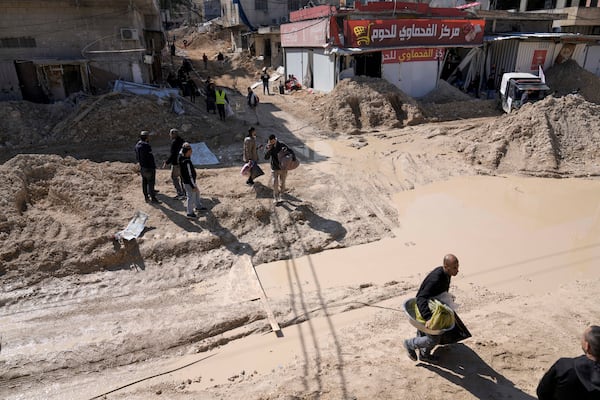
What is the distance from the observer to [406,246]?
8.32 meters

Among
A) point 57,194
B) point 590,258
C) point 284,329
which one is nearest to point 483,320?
point 284,329

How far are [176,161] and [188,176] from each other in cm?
131

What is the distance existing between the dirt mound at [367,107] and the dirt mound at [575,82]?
972 cm

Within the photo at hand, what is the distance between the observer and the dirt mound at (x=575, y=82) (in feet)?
71.5

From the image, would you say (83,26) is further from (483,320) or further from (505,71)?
(505,71)

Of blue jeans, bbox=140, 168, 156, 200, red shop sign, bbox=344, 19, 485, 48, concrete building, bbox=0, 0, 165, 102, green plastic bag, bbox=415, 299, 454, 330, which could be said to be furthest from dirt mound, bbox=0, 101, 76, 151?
green plastic bag, bbox=415, 299, 454, 330

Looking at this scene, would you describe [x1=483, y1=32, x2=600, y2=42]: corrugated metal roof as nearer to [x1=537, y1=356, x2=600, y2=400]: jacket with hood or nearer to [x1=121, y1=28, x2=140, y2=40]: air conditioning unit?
[x1=121, y1=28, x2=140, y2=40]: air conditioning unit

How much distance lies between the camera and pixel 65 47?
16047 millimetres

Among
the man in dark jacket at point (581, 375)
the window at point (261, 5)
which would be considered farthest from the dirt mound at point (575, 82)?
the window at point (261, 5)

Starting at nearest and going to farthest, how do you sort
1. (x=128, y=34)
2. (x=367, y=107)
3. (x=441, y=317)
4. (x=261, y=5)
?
(x=441, y=317), (x=128, y=34), (x=367, y=107), (x=261, y=5)

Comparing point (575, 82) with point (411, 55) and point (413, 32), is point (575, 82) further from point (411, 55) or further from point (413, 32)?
point (413, 32)

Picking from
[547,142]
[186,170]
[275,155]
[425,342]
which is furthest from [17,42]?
[547,142]

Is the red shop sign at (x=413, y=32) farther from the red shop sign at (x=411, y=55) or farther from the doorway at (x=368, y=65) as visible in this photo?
the doorway at (x=368, y=65)

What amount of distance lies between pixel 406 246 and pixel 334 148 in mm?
7132
